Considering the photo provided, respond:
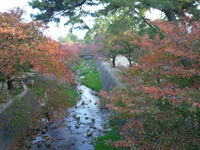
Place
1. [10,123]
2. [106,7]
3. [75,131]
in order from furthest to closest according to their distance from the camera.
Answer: [106,7] → [75,131] → [10,123]

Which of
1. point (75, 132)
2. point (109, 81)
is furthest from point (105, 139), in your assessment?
point (109, 81)

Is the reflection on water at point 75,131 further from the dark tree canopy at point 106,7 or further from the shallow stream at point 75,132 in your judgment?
the dark tree canopy at point 106,7

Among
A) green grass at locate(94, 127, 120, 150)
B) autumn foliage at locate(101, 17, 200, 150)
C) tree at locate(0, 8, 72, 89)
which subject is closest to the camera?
autumn foliage at locate(101, 17, 200, 150)

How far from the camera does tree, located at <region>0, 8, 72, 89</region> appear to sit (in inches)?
288

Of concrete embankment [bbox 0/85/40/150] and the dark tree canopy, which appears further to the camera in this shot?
the dark tree canopy

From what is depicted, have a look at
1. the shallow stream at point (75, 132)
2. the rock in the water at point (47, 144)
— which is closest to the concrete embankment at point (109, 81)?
the shallow stream at point (75, 132)

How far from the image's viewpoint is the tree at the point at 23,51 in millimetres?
7324

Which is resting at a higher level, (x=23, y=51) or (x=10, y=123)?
(x=23, y=51)

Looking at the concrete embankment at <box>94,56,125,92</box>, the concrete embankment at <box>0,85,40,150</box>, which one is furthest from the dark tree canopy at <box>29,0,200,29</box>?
the concrete embankment at <box>0,85,40,150</box>

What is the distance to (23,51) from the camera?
24.2ft

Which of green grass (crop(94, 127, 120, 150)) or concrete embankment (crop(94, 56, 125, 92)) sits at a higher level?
concrete embankment (crop(94, 56, 125, 92))

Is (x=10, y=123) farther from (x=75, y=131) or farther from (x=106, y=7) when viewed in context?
(x=106, y=7)

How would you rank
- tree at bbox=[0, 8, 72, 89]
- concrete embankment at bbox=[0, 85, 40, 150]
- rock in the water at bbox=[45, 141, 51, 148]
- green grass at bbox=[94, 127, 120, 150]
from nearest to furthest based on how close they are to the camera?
tree at bbox=[0, 8, 72, 89] → concrete embankment at bbox=[0, 85, 40, 150] → green grass at bbox=[94, 127, 120, 150] → rock in the water at bbox=[45, 141, 51, 148]

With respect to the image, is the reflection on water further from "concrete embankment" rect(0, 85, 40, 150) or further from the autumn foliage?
the autumn foliage
